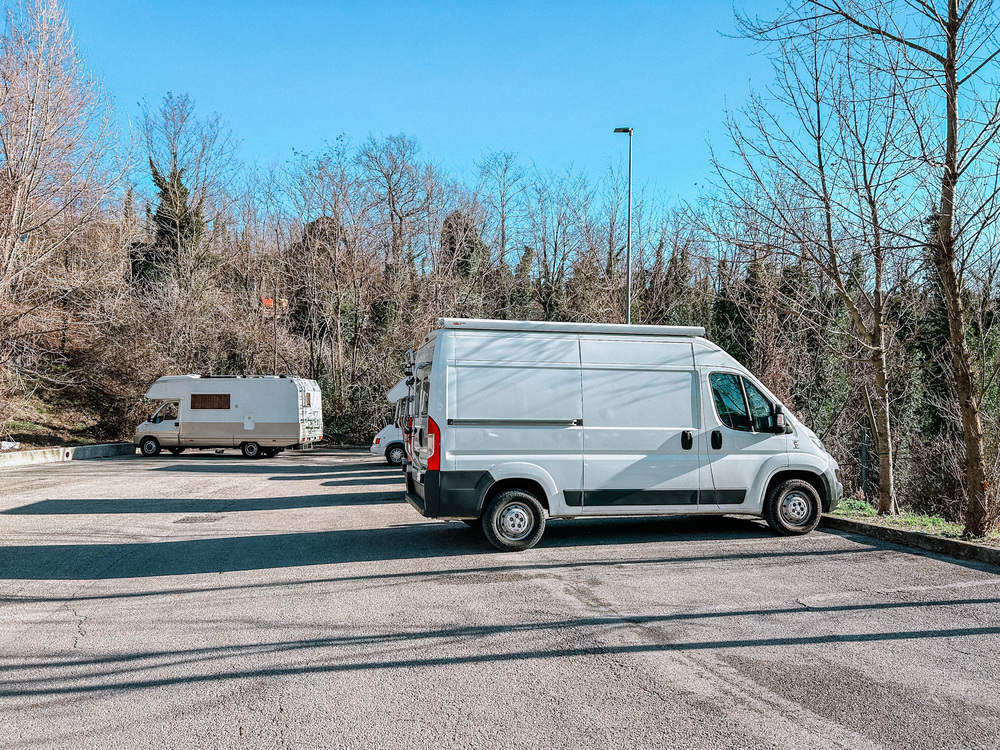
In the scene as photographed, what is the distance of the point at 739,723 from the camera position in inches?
152

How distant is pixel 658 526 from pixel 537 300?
28460 mm

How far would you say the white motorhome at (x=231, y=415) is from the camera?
25.2 m

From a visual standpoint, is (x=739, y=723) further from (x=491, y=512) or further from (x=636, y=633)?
(x=491, y=512)

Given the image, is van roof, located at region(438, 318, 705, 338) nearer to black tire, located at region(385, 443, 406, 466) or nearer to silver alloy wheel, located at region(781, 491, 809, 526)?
silver alloy wheel, located at region(781, 491, 809, 526)

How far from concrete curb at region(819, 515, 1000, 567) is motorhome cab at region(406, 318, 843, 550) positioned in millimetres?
618

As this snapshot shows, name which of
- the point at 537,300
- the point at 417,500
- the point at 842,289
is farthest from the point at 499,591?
the point at 537,300

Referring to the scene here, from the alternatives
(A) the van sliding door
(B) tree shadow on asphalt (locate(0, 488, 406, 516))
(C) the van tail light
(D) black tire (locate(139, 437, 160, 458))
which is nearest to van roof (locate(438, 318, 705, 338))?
(A) the van sliding door

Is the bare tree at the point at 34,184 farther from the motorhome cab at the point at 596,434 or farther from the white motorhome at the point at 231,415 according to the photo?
the motorhome cab at the point at 596,434

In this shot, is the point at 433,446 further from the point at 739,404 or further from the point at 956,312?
the point at 956,312

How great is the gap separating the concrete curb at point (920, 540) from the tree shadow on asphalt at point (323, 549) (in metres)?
0.75

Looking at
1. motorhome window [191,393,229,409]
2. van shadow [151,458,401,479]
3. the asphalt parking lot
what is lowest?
the asphalt parking lot

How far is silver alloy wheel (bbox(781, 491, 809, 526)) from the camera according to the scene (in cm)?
925

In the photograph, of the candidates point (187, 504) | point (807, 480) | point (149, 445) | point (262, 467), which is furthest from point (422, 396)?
point (149, 445)

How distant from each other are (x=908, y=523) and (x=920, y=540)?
1448mm
